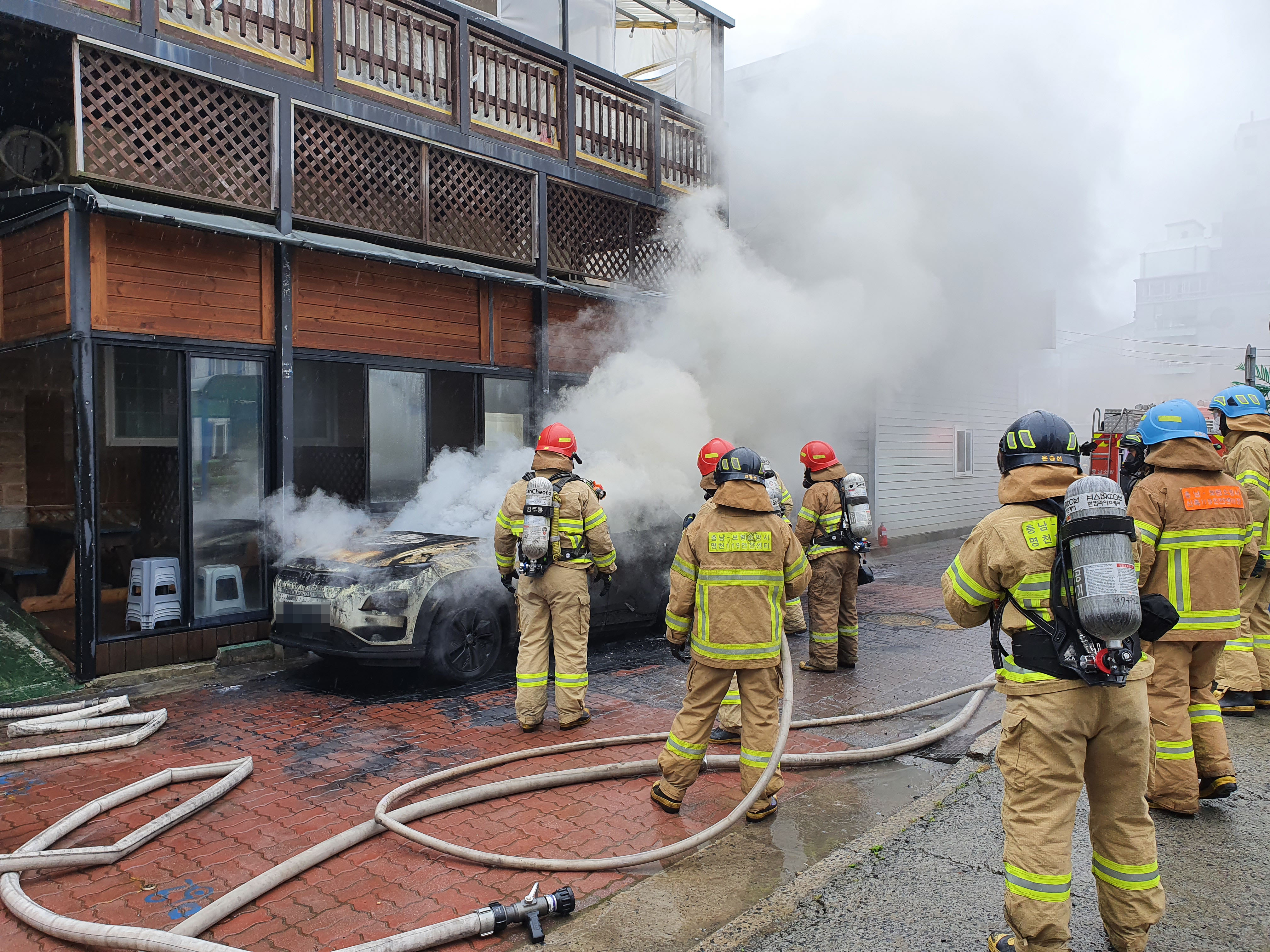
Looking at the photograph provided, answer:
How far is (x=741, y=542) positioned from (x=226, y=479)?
5341 mm

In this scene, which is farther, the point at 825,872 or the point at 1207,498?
the point at 1207,498

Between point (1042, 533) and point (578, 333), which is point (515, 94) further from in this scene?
point (1042, 533)

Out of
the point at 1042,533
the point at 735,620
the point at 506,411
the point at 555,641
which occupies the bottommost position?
the point at 555,641

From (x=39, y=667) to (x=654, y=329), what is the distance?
7.63 metres

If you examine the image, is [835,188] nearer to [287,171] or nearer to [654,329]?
[654,329]

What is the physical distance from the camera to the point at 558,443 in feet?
19.2

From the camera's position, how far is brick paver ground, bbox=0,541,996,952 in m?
3.36

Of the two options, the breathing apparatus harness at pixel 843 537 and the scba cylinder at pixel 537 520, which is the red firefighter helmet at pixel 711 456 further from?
the scba cylinder at pixel 537 520

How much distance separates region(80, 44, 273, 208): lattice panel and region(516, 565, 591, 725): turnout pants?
4.66 meters

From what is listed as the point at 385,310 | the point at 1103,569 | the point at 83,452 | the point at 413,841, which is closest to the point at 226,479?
the point at 83,452

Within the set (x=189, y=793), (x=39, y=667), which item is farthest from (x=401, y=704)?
(x=39, y=667)

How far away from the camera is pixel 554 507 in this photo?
553 cm

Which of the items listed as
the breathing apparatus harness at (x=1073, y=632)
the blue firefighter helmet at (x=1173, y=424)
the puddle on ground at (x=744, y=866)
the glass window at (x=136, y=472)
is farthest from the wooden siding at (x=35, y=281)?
the blue firefighter helmet at (x=1173, y=424)

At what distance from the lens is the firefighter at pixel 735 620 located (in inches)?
163
